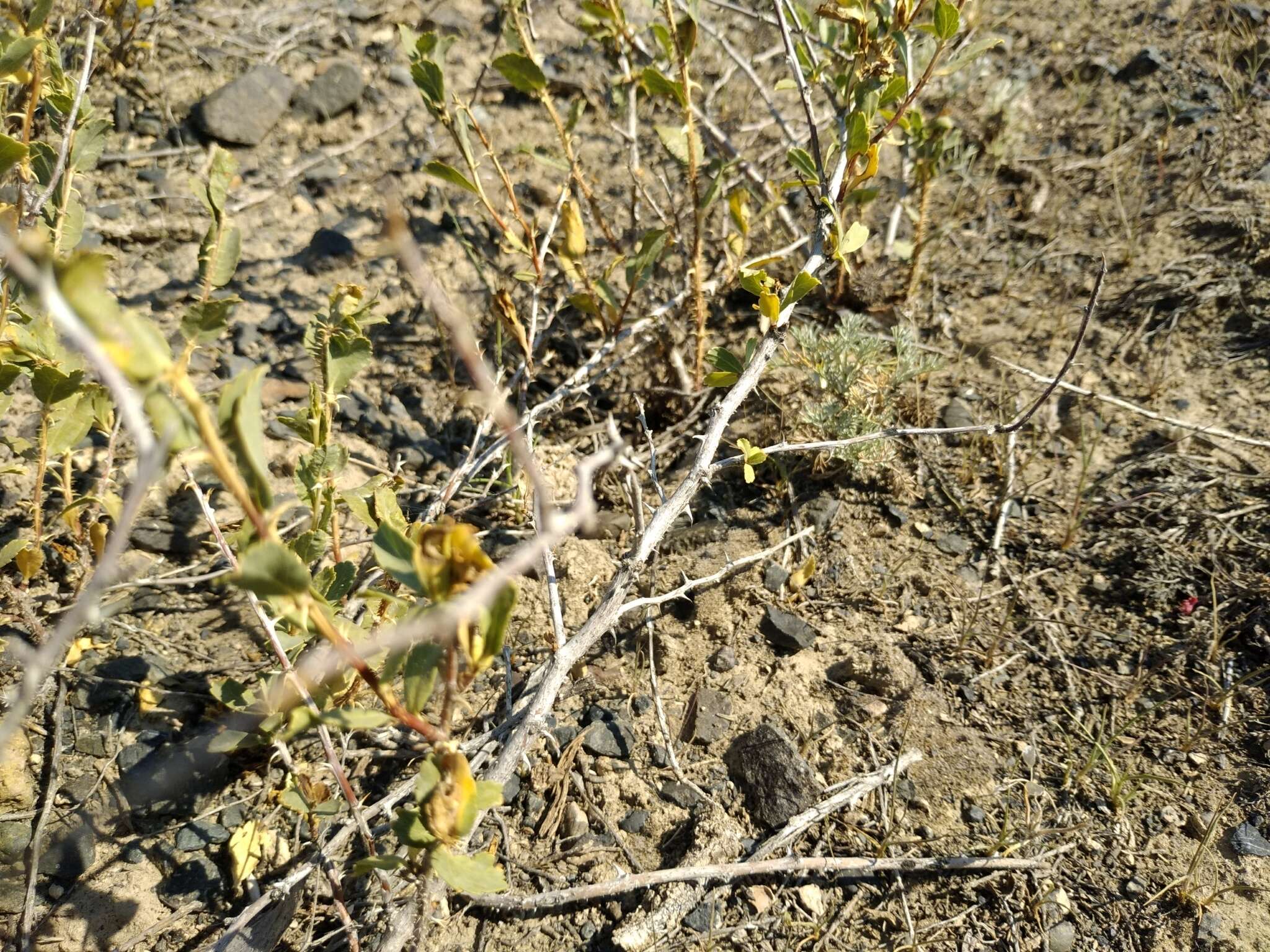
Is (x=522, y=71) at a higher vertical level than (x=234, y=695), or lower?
higher

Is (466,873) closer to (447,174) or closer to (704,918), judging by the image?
(704,918)

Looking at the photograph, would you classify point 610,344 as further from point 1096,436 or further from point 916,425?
point 1096,436

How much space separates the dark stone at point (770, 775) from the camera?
2088 millimetres

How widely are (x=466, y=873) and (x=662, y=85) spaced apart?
204 centimetres

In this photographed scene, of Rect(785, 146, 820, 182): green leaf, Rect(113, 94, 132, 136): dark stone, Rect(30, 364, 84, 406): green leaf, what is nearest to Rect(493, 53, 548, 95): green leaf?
Rect(785, 146, 820, 182): green leaf

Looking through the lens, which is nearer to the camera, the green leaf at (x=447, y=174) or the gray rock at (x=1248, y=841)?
the gray rock at (x=1248, y=841)

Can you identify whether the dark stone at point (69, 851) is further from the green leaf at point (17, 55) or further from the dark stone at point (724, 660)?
the green leaf at point (17, 55)

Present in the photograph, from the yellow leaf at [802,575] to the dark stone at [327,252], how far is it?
2.08 meters

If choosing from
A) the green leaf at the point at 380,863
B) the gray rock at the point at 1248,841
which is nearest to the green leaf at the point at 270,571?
the green leaf at the point at 380,863

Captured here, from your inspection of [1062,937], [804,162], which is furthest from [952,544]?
[804,162]

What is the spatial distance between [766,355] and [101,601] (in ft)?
6.03

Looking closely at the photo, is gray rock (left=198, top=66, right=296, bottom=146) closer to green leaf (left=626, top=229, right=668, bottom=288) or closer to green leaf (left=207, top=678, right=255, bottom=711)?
green leaf (left=626, top=229, right=668, bottom=288)

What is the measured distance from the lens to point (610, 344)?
9.19ft

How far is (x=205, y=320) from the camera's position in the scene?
1652 millimetres
